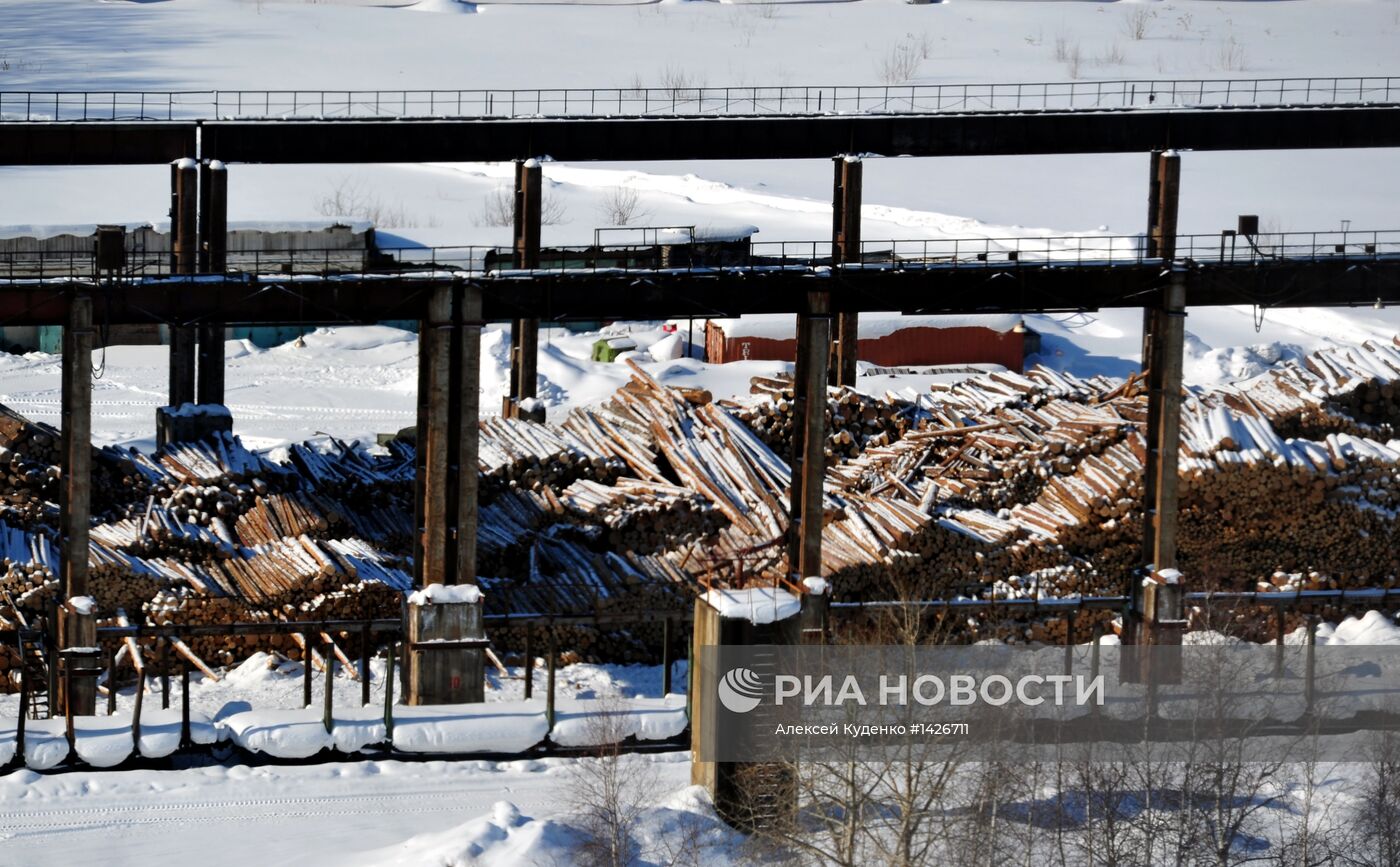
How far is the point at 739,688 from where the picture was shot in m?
22.2

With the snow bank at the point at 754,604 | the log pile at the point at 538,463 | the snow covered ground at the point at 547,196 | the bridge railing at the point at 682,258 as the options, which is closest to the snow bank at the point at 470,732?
the snow covered ground at the point at 547,196

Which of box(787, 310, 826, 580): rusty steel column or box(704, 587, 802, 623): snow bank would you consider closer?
box(704, 587, 802, 623): snow bank

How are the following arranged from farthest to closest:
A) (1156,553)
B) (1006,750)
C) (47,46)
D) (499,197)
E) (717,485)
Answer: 1. (47,46)
2. (499,197)
3. (717,485)
4. (1156,553)
5. (1006,750)

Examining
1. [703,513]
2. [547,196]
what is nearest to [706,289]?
[703,513]

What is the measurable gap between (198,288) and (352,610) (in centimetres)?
543

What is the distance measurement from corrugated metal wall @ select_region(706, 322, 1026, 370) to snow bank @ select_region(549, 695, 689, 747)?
66.7 ft

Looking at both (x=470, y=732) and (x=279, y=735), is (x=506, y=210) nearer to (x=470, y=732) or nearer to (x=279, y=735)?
(x=470, y=732)

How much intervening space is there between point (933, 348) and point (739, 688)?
23892mm

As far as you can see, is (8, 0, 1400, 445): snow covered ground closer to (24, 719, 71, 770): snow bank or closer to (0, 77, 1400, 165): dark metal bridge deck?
(0, 77, 1400, 165): dark metal bridge deck

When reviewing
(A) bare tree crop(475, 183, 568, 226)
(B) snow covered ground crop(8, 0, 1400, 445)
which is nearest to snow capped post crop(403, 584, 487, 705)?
(B) snow covered ground crop(8, 0, 1400, 445)

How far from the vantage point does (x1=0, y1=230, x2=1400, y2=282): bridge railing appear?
2781 cm

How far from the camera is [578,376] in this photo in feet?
141

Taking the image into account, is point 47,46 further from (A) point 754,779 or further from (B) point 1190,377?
(A) point 754,779

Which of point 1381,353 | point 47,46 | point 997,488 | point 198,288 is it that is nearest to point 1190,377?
point 1381,353
